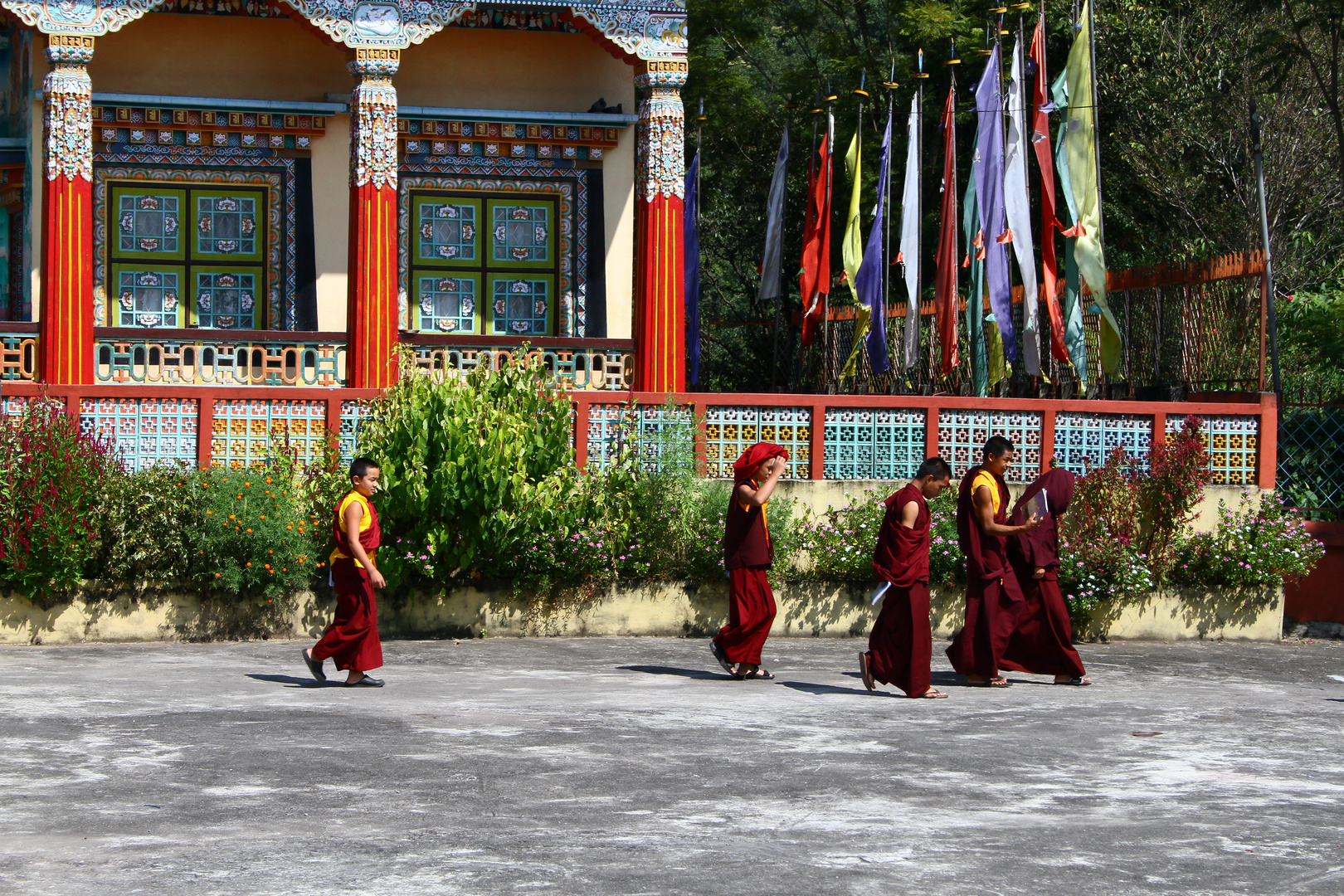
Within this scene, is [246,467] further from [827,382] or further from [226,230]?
[827,382]

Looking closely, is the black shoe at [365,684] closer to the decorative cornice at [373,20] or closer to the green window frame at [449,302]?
the decorative cornice at [373,20]

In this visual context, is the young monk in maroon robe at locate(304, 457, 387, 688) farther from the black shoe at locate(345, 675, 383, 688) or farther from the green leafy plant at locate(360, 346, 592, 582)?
the green leafy plant at locate(360, 346, 592, 582)

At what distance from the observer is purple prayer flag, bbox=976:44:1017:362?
16281 mm

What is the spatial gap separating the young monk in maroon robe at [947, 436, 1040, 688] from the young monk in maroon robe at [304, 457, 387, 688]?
3490mm

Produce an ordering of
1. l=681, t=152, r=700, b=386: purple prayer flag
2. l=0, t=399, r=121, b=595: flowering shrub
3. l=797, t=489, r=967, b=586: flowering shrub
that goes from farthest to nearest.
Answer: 1. l=681, t=152, r=700, b=386: purple prayer flag
2. l=797, t=489, r=967, b=586: flowering shrub
3. l=0, t=399, r=121, b=595: flowering shrub

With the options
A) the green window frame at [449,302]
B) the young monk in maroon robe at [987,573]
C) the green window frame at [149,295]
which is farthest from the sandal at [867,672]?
the green window frame at [149,295]

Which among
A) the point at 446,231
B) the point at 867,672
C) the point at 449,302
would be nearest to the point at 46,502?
the point at 867,672

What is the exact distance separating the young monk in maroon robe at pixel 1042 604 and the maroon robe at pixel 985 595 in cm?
10

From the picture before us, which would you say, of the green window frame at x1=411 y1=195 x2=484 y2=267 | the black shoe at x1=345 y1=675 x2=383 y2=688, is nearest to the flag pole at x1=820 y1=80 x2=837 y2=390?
the green window frame at x1=411 y1=195 x2=484 y2=267

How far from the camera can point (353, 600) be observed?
31.8 ft

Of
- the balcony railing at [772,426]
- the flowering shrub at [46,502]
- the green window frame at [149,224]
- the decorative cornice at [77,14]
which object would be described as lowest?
the flowering shrub at [46,502]

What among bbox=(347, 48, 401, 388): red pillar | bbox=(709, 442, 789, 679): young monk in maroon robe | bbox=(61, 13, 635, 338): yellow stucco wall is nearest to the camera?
bbox=(709, 442, 789, 679): young monk in maroon robe

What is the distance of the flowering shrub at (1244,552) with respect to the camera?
12.9 m

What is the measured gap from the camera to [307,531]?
460 inches
